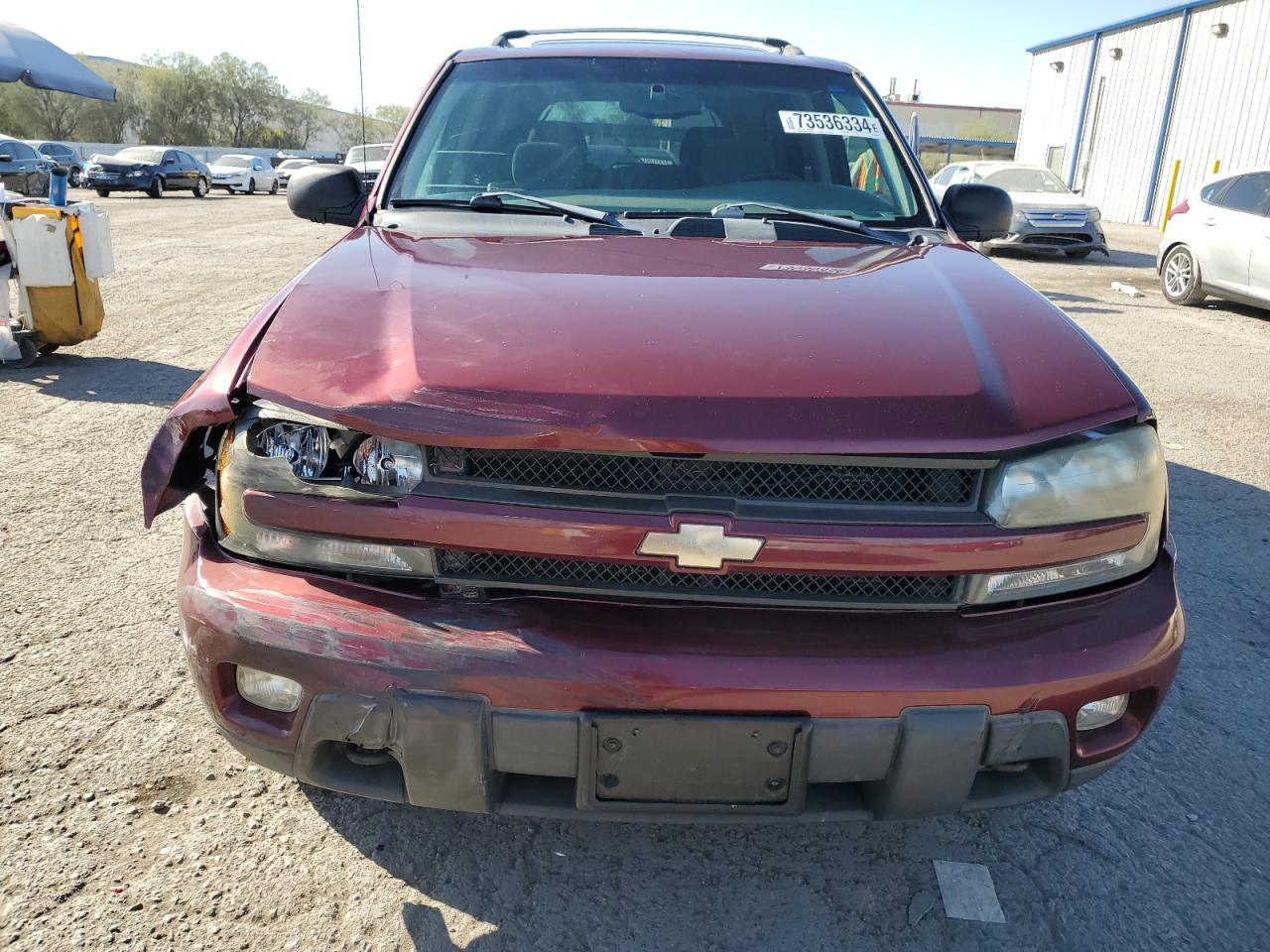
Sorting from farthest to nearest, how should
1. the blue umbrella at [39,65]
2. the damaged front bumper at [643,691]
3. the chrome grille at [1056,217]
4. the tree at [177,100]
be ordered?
the tree at [177,100]
the chrome grille at [1056,217]
the blue umbrella at [39,65]
the damaged front bumper at [643,691]

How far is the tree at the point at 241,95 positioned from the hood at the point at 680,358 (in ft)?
231

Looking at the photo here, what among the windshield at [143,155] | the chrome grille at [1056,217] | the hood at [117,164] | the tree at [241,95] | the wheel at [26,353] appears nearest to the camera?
the wheel at [26,353]

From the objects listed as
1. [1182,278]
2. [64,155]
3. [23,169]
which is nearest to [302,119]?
[64,155]

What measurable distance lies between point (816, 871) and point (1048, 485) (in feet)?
3.23

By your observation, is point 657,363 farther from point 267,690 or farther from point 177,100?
point 177,100

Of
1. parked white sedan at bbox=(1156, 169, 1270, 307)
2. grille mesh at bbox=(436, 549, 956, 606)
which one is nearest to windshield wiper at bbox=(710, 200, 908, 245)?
grille mesh at bbox=(436, 549, 956, 606)

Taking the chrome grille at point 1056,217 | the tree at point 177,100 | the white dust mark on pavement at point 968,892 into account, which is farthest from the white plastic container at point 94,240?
the tree at point 177,100

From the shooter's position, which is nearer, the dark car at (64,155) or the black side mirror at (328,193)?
the black side mirror at (328,193)

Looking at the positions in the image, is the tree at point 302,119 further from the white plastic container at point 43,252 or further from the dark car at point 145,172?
the white plastic container at point 43,252

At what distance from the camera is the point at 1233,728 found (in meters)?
2.62

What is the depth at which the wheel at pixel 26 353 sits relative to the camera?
20.2ft

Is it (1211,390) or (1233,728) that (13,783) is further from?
(1211,390)

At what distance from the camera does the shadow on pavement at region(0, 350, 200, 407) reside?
5.59m

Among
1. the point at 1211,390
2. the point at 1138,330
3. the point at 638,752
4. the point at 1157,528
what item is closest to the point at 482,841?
the point at 638,752
